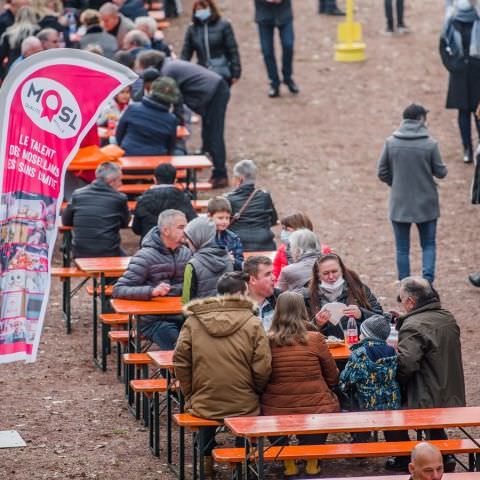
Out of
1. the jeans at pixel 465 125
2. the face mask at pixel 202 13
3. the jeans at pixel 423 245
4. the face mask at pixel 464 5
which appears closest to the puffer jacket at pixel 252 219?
the jeans at pixel 423 245

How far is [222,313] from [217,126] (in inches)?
339

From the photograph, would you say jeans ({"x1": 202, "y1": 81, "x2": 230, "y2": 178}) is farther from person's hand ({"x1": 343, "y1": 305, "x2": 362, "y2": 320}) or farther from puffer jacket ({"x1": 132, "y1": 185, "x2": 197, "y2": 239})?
person's hand ({"x1": 343, "y1": 305, "x2": 362, "y2": 320})

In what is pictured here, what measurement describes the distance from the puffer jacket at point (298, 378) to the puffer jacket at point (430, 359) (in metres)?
0.55

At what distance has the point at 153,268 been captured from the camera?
39.8ft

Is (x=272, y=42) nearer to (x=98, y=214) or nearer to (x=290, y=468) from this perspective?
(x=98, y=214)

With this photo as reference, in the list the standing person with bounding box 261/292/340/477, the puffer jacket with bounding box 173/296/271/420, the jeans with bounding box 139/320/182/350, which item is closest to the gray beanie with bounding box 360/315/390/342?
the standing person with bounding box 261/292/340/477

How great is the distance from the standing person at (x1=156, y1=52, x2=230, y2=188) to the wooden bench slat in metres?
8.76

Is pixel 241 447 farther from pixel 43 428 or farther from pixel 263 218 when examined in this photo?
pixel 263 218

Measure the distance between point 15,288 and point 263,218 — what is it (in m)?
4.49

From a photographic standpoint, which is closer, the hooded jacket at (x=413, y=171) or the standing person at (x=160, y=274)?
the standing person at (x=160, y=274)

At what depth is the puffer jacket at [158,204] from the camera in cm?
1398

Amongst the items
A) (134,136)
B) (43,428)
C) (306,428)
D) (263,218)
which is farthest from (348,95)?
(306,428)

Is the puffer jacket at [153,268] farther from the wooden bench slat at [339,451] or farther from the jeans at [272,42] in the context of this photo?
the jeans at [272,42]

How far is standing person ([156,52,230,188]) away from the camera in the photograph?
58.3 ft
